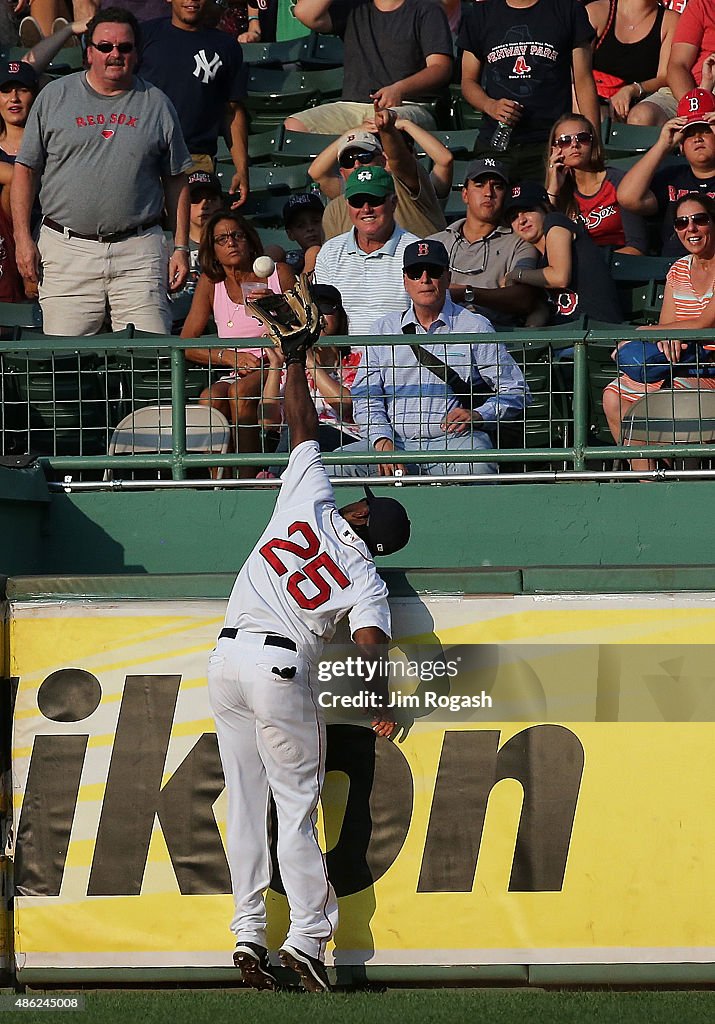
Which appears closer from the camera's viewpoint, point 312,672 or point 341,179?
point 312,672


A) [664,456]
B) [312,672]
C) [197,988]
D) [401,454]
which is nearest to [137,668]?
[312,672]

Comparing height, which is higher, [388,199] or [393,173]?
[393,173]

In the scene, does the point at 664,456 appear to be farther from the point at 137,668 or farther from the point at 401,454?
the point at 137,668

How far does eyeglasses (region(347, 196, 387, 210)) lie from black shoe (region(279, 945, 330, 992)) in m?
4.35

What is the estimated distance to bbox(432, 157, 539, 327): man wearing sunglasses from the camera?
780 centimetres

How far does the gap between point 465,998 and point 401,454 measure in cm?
271

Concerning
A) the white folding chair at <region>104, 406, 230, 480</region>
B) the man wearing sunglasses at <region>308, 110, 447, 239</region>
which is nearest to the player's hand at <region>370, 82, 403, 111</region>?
the man wearing sunglasses at <region>308, 110, 447, 239</region>

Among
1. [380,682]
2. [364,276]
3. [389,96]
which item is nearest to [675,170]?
[389,96]

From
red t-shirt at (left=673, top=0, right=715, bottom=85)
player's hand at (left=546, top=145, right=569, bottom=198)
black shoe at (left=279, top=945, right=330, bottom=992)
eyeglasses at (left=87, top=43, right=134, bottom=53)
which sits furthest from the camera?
red t-shirt at (left=673, top=0, right=715, bottom=85)

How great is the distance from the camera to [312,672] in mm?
5023

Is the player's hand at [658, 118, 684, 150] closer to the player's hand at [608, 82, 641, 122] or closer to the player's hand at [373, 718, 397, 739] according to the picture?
the player's hand at [608, 82, 641, 122]

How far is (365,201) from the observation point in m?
7.83

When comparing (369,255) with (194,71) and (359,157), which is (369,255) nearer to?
(359,157)

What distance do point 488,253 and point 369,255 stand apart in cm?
75
